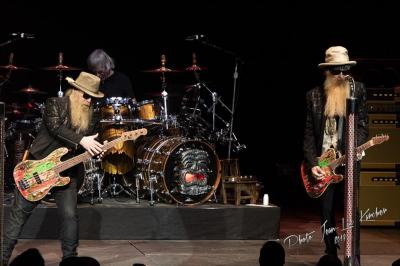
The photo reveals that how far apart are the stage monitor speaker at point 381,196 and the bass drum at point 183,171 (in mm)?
2210

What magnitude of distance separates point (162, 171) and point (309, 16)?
15.9 ft

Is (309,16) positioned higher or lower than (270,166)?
higher

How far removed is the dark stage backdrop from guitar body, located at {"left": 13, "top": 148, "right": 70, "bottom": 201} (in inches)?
228

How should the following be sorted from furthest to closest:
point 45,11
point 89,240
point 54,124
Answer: point 45,11 → point 89,240 → point 54,124

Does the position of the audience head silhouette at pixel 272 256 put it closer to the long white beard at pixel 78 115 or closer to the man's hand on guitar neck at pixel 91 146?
the man's hand on guitar neck at pixel 91 146

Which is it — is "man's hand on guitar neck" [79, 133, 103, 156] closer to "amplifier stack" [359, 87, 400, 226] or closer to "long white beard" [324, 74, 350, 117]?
"long white beard" [324, 74, 350, 117]

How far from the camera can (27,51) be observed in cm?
1279

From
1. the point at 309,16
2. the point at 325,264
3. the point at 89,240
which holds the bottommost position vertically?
the point at 89,240

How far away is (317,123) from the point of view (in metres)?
7.23

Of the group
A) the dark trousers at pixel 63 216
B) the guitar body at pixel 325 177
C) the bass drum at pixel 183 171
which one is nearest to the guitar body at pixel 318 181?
the guitar body at pixel 325 177

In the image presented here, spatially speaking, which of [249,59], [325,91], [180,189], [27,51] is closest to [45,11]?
[27,51]

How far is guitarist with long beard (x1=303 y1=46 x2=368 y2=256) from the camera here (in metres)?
7.04

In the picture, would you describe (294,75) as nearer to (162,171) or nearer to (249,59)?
(249,59)

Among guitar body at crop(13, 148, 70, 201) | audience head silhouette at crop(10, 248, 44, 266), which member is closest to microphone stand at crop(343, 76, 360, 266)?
audience head silhouette at crop(10, 248, 44, 266)
